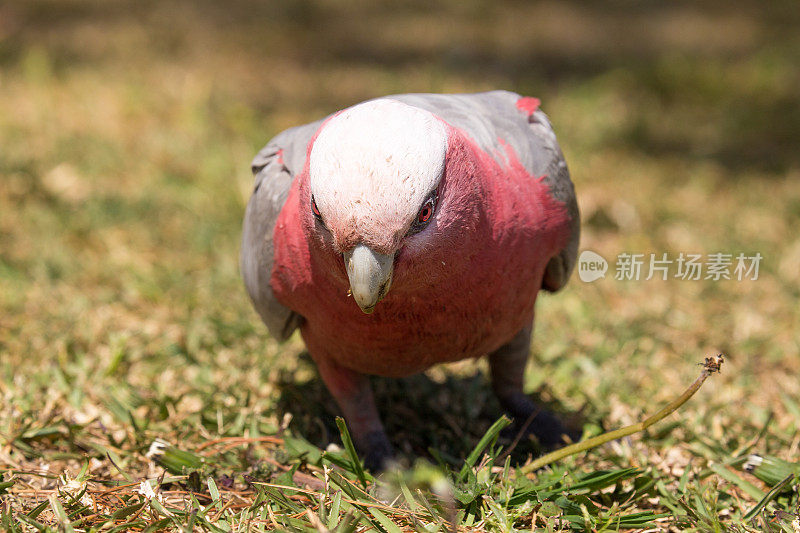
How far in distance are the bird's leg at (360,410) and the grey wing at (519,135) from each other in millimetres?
691

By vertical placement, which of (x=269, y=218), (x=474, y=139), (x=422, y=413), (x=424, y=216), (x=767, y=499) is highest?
(x=474, y=139)

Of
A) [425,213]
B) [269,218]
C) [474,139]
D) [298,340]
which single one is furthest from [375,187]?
[298,340]

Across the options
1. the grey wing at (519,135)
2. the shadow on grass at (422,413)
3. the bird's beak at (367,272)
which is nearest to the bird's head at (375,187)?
the bird's beak at (367,272)

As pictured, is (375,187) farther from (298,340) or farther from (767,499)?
(298,340)

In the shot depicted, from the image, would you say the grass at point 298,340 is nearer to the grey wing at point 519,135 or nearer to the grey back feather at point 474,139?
the grey back feather at point 474,139

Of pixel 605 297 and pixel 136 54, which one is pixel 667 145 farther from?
pixel 136 54

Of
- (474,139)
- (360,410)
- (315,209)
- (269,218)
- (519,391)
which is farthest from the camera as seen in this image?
(519,391)

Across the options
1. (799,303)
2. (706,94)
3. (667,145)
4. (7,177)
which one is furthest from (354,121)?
(706,94)

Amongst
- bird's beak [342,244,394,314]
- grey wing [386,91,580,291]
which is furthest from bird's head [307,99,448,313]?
grey wing [386,91,580,291]

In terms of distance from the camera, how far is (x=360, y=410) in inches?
94.1

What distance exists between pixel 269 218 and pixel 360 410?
2.34 ft

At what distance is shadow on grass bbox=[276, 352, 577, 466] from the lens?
253 cm

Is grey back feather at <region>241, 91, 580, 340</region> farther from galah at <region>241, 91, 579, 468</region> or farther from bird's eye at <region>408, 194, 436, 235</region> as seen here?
bird's eye at <region>408, 194, 436, 235</region>

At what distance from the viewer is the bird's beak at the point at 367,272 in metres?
1.54
